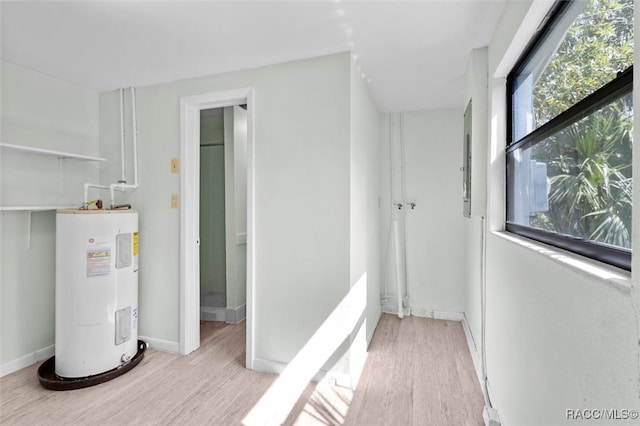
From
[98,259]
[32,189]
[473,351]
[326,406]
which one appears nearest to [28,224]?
[32,189]

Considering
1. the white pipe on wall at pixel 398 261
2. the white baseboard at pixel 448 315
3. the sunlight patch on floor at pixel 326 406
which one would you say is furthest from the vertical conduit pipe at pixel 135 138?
the white baseboard at pixel 448 315

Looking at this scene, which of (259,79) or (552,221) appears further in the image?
(259,79)

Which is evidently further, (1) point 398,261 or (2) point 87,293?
(1) point 398,261

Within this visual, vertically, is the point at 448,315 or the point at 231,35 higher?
the point at 231,35

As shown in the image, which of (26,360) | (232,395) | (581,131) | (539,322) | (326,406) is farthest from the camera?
(26,360)

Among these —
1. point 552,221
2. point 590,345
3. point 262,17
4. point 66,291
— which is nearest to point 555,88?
point 552,221

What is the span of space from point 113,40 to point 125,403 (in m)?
2.37

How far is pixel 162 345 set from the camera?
2.72m

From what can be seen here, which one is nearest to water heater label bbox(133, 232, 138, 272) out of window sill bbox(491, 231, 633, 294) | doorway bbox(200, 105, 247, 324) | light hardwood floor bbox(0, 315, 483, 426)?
light hardwood floor bbox(0, 315, 483, 426)

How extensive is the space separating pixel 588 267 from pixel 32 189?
139 inches

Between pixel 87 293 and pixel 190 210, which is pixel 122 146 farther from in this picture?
pixel 87 293

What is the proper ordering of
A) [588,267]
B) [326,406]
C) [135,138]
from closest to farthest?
1. [588,267]
2. [326,406]
3. [135,138]

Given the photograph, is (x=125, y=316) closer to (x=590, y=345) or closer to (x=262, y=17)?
(x=262, y=17)

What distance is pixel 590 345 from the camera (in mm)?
817
